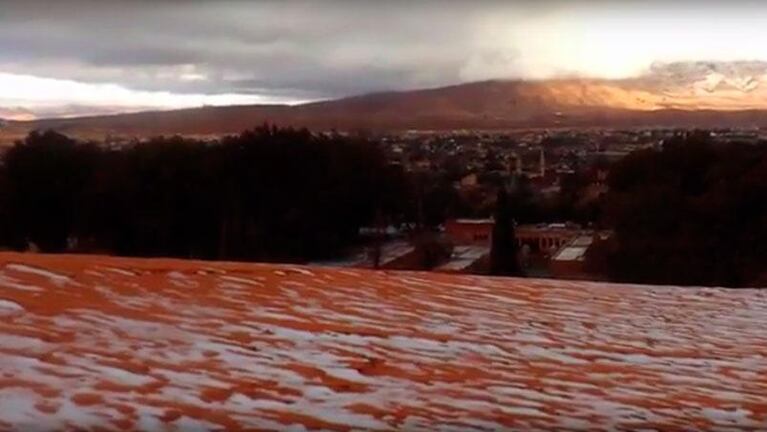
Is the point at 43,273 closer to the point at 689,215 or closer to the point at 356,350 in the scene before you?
the point at 356,350

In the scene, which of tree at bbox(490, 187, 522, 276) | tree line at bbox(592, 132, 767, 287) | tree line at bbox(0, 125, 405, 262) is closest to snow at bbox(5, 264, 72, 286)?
tree line at bbox(0, 125, 405, 262)

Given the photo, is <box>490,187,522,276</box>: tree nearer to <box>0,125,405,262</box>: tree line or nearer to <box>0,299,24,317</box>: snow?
<box>0,125,405,262</box>: tree line

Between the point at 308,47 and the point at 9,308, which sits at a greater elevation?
the point at 308,47

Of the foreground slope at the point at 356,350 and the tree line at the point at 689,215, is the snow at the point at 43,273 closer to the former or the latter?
the foreground slope at the point at 356,350

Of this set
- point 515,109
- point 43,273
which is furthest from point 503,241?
point 43,273

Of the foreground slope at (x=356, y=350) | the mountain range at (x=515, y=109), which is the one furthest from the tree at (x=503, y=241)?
the foreground slope at (x=356, y=350)

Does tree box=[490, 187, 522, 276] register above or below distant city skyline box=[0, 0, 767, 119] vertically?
below
